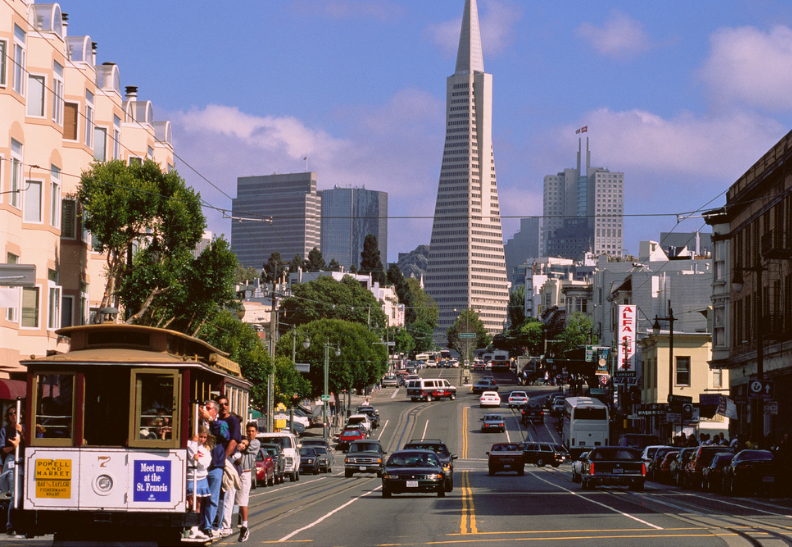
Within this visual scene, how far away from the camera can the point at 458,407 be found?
100 metres

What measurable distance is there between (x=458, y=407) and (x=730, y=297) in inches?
1681

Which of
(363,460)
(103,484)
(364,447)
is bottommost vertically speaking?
(363,460)

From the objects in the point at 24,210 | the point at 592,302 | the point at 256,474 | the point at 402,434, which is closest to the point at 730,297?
the point at 402,434

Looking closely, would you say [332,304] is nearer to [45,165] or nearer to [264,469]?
[264,469]

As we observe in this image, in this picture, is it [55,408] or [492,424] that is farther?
[492,424]

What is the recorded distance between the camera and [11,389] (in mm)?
32094

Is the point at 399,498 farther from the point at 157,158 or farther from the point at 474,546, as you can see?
the point at 157,158

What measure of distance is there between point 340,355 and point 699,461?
61.7 metres

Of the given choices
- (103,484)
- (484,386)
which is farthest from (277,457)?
(484,386)

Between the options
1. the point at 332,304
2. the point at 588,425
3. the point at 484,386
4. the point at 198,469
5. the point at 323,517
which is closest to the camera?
the point at 198,469

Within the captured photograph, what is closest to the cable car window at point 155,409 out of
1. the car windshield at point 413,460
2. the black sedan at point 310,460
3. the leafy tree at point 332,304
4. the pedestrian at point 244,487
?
the pedestrian at point 244,487

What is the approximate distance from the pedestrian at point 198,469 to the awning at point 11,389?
52.8 ft

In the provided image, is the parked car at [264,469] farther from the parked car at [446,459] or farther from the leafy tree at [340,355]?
the leafy tree at [340,355]

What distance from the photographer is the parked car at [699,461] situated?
37875mm
